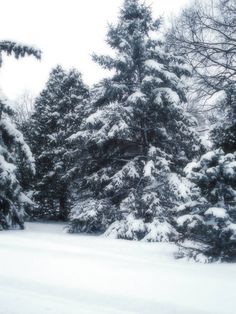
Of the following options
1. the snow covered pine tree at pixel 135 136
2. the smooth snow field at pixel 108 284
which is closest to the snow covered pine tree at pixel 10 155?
the snow covered pine tree at pixel 135 136

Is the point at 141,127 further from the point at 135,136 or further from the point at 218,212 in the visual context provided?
the point at 218,212

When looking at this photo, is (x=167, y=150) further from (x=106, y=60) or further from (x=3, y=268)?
(x=3, y=268)

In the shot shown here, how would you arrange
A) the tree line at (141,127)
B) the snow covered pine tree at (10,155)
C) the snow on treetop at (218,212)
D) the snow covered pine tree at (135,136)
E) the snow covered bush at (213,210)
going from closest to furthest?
the snow on treetop at (218,212)
the snow covered bush at (213,210)
the tree line at (141,127)
the snow covered pine tree at (10,155)
the snow covered pine tree at (135,136)

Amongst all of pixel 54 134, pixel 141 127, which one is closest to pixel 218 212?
pixel 141 127

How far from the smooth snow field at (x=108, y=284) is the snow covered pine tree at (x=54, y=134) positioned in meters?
15.9

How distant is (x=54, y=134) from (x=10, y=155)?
34.7 feet

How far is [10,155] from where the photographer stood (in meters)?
15.1

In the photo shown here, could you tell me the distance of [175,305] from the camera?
17.3 ft

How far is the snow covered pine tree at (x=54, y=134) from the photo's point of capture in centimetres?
2478

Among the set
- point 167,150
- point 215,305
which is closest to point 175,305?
point 215,305

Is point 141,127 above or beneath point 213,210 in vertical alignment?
above

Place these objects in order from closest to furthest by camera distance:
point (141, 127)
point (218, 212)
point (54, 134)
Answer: point (218, 212) < point (141, 127) < point (54, 134)

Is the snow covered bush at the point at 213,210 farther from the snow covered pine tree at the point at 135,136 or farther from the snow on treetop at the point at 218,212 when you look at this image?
the snow covered pine tree at the point at 135,136

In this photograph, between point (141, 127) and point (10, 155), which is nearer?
point (10, 155)
